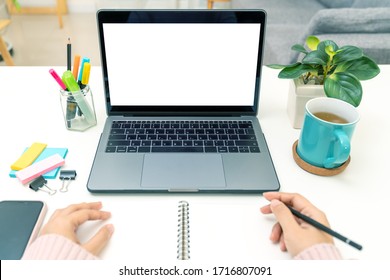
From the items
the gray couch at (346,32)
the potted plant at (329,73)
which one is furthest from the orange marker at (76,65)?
the gray couch at (346,32)

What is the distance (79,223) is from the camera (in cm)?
57

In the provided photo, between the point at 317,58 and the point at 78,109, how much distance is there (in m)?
0.54

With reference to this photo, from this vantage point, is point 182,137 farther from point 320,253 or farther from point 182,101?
point 320,253

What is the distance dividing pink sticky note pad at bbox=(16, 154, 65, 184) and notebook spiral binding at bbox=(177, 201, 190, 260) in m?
0.27

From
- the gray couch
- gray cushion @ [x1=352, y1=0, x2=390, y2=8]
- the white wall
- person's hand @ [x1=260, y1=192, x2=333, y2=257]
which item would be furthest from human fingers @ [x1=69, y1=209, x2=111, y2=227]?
the white wall

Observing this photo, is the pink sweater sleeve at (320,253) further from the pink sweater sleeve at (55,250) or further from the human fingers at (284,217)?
the pink sweater sleeve at (55,250)

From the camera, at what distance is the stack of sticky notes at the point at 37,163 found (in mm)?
682

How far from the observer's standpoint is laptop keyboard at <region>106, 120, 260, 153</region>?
2.44 feet

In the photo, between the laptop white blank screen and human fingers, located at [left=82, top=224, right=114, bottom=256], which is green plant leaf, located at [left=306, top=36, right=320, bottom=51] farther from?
human fingers, located at [left=82, top=224, right=114, bottom=256]

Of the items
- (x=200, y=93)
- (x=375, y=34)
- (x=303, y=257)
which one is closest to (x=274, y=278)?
(x=303, y=257)

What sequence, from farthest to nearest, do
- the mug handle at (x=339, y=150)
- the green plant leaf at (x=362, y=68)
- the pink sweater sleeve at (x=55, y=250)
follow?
the green plant leaf at (x=362, y=68) → the mug handle at (x=339, y=150) → the pink sweater sleeve at (x=55, y=250)

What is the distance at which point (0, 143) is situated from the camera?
2.57ft

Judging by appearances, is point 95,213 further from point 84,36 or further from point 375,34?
point 84,36

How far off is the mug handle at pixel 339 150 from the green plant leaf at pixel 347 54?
184 millimetres
